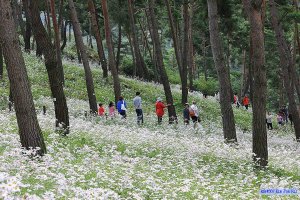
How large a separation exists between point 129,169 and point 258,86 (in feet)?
17.6

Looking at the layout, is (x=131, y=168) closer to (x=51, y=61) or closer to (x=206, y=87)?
(x=51, y=61)

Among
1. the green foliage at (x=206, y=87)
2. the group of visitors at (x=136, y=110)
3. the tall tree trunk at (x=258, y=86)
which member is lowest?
the green foliage at (x=206, y=87)

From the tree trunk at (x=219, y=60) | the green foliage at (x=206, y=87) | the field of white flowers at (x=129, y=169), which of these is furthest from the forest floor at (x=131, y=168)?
the green foliage at (x=206, y=87)

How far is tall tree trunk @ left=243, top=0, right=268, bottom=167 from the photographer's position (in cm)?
1287

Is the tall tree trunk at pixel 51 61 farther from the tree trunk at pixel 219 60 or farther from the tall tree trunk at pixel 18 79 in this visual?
the tree trunk at pixel 219 60

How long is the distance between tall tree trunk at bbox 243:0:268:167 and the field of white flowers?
54 centimetres

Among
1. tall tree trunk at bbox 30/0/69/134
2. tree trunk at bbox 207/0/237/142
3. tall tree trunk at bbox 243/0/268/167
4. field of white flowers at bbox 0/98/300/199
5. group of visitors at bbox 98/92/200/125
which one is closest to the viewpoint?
field of white flowers at bbox 0/98/300/199

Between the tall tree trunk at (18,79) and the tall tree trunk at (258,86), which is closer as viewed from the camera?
the tall tree trunk at (18,79)

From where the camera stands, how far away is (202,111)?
3175cm

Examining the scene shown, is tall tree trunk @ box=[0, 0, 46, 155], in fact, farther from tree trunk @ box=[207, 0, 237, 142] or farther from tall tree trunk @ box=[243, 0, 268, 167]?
tree trunk @ box=[207, 0, 237, 142]

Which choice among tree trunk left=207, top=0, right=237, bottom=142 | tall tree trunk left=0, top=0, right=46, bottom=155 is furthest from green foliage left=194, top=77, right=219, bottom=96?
tall tree trunk left=0, top=0, right=46, bottom=155

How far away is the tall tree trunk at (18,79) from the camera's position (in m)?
9.47

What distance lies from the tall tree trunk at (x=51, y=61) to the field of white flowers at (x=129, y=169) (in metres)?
0.58

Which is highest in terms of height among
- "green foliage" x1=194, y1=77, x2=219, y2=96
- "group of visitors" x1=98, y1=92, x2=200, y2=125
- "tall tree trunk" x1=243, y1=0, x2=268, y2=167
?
"tall tree trunk" x1=243, y1=0, x2=268, y2=167
